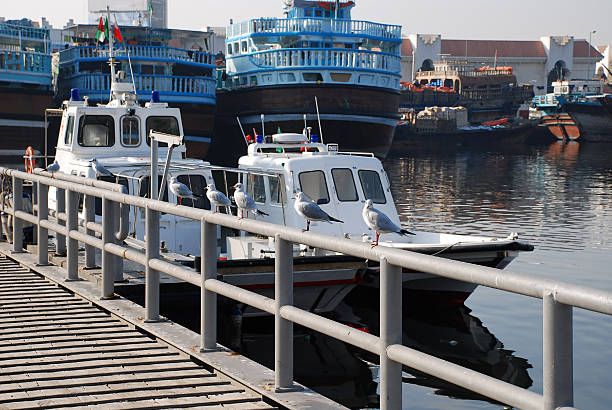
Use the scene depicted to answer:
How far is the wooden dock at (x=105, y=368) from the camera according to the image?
557 cm

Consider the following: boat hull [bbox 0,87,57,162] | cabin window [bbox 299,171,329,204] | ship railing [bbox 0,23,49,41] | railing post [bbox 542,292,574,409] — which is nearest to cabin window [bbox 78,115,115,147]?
cabin window [bbox 299,171,329,204]

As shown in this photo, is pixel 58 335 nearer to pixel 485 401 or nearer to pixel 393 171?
pixel 485 401

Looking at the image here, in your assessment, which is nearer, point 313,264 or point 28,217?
point 28,217

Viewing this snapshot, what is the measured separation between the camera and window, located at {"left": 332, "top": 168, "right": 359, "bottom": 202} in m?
15.4

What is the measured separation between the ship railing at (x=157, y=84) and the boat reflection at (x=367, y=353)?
30.2 m

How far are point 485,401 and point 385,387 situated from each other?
256 inches

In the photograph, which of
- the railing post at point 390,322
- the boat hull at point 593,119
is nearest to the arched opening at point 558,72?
the boat hull at point 593,119

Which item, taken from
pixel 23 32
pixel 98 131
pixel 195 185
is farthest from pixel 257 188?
pixel 23 32

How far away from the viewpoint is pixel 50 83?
4172 cm

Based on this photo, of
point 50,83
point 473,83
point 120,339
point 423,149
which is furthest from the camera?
point 473,83

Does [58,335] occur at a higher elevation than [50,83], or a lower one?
lower

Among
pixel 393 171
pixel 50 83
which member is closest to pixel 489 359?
pixel 50 83

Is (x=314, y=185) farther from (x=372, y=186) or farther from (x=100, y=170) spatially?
(x=100, y=170)

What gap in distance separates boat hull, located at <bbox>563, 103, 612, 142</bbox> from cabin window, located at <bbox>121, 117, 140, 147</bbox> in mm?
81494
